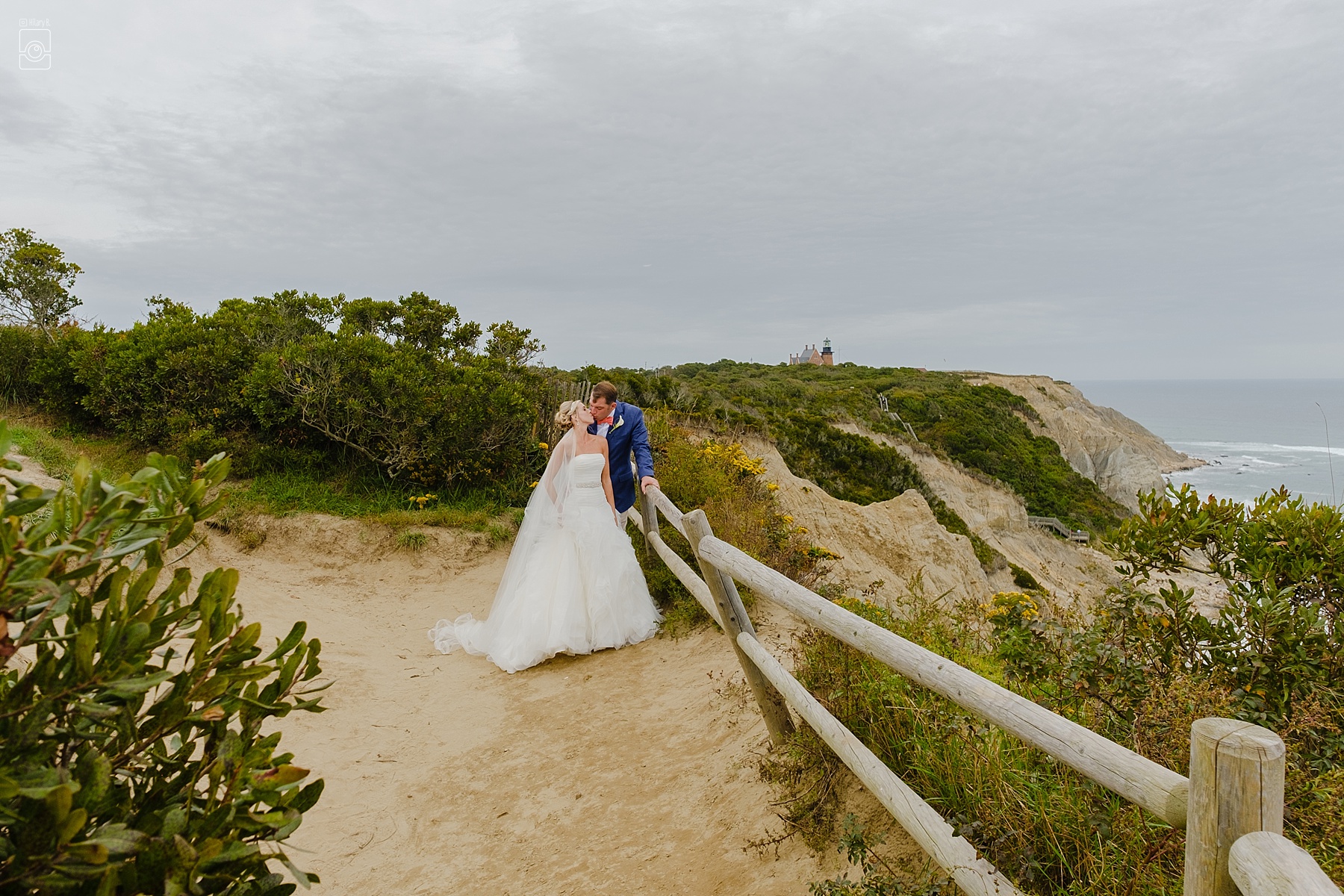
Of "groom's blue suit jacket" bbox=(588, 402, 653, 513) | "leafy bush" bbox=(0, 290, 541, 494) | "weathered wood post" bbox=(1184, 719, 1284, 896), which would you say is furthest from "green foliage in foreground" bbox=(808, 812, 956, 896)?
"leafy bush" bbox=(0, 290, 541, 494)

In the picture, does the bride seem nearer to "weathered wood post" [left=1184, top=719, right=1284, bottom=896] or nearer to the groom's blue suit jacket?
the groom's blue suit jacket

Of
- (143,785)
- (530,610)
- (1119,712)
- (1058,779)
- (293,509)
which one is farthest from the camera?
(293,509)

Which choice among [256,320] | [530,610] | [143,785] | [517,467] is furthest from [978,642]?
[256,320]

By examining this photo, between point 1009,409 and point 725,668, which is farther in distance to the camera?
point 1009,409

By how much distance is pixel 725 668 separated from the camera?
5.37 m

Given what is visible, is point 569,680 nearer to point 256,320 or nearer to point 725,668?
point 725,668

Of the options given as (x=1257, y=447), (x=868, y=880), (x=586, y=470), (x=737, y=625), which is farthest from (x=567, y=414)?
(x=1257, y=447)

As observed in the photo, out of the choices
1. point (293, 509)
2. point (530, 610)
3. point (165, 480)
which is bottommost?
point (530, 610)

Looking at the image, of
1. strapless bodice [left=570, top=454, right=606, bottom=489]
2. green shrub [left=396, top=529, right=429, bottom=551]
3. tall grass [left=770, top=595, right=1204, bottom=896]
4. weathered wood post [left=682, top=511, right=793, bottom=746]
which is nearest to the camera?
tall grass [left=770, top=595, right=1204, bottom=896]

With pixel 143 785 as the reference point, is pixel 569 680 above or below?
below

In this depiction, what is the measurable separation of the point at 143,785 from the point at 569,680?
4625 millimetres

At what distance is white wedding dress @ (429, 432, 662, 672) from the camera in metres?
6.22

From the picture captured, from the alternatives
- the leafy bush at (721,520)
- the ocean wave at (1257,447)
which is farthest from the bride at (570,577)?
the ocean wave at (1257,447)

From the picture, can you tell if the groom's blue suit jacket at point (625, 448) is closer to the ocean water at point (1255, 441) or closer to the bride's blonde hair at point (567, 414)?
the bride's blonde hair at point (567, 414)
